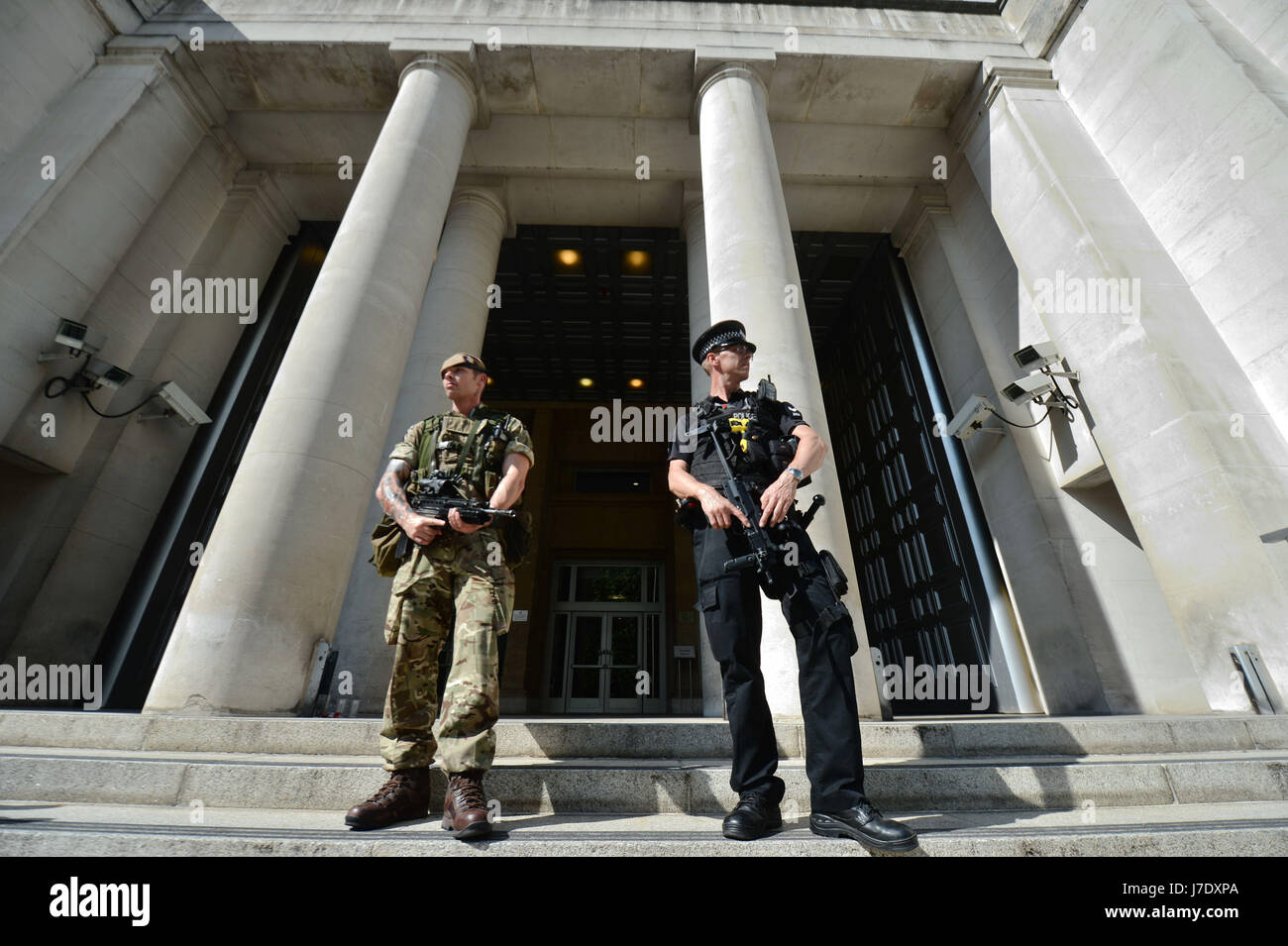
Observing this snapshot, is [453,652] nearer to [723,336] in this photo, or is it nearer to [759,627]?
[759,627]

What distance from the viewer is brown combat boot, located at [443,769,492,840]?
7.31 ft

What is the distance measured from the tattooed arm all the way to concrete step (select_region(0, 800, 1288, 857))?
131 centimetres

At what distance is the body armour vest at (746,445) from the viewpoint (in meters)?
2.96

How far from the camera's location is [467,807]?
7.64 feet

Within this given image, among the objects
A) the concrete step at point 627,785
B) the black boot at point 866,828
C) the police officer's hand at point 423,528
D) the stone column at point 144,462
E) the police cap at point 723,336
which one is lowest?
the black boot at point 866,828

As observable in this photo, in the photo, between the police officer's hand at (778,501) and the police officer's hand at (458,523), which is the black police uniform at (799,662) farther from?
the police officer's hand at (458,523)

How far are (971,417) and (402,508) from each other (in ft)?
29.1

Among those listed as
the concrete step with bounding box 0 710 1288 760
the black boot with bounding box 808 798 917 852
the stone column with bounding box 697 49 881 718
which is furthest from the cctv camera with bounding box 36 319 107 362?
the black boot with bounding box 808 798 917 852

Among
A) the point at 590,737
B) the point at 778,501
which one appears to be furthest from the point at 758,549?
the point at 590,737

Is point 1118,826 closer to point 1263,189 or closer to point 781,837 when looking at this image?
point 781,837

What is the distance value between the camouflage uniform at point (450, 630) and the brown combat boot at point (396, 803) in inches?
2.3

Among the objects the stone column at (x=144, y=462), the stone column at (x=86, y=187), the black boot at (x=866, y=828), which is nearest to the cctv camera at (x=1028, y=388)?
the black boot at (x=866, y=828)

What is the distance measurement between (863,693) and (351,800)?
12.6 ft

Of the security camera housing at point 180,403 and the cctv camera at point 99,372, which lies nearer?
the cctv camera at point 99,372
